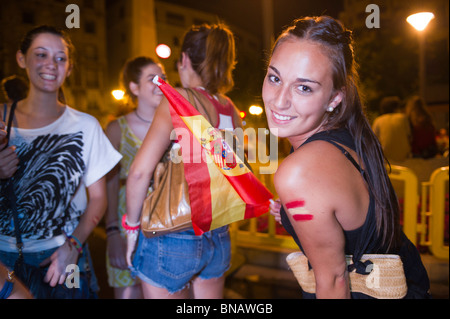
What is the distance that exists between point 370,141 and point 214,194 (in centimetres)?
80

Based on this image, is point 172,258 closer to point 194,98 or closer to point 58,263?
point 58,263

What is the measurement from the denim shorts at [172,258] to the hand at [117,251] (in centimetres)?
78

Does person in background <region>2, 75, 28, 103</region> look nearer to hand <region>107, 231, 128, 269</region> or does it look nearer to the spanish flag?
hand <region>107, 231, 128, 269</region>

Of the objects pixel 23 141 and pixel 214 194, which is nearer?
pixel 214 194

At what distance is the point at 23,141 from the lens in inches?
78.0

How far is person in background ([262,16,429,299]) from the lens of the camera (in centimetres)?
120

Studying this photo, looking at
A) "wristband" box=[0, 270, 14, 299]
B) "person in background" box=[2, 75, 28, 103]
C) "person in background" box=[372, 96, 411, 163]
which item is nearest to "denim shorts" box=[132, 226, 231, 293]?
"wristband" box=[0, 270, 14, 299]

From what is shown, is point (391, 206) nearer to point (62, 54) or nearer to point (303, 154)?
point (303, 154)

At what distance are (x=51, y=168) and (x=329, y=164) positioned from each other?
159 centimetres

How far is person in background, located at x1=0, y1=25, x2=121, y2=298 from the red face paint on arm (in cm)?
138

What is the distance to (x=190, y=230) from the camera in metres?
1.90

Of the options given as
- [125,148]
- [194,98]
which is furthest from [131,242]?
[125,148]
